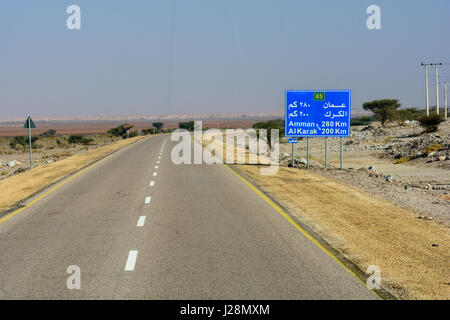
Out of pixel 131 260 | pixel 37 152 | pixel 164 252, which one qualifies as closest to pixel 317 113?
pixel 164 252

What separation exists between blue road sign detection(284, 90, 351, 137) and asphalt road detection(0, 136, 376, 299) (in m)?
9.92

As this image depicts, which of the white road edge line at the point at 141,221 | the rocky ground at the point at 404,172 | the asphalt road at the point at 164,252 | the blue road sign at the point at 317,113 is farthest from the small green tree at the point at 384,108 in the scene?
the white road edge line at the point at 141,221

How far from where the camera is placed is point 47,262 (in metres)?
8.54

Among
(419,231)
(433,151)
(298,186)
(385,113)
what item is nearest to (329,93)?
(298,186)

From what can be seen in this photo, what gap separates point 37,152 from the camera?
2398 inches

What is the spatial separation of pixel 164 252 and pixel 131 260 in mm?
726

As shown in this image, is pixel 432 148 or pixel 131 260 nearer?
pixel 131 260

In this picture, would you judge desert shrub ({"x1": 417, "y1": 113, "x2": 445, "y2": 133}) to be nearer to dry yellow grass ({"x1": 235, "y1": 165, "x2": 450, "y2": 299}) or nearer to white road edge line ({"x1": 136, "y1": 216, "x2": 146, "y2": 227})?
dry yellow grass ({"x1": 235, "y1": 165, "x2": 450, "y2": 299})

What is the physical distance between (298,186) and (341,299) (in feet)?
42.8

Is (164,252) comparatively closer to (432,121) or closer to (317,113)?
(317,113)

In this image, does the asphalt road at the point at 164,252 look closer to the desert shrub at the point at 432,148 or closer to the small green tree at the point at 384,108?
the desert shrub at the point at 432,148

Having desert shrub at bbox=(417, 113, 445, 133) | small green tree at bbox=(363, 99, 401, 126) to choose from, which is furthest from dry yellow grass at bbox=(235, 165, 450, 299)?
small green tree at bbox=(363, 99, 401, 126)

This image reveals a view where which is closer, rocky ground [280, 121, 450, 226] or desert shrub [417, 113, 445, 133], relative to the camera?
rocky ground [280, 121, 450, 226]

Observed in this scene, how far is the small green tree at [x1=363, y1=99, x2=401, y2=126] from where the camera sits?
3514 inches
